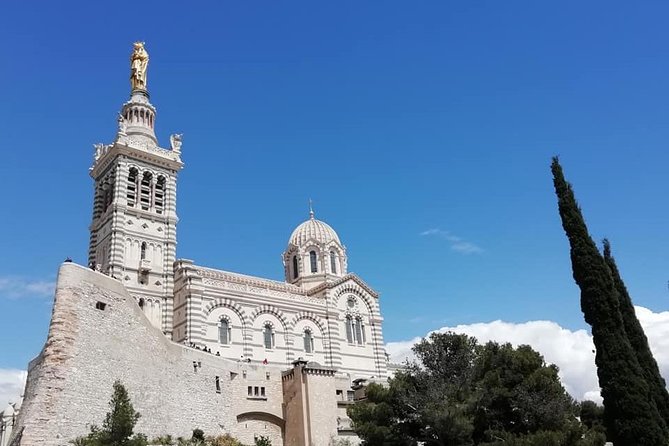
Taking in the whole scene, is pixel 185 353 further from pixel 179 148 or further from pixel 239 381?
pixel 179 148

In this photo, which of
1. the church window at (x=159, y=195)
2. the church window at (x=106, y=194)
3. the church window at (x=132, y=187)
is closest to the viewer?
the church window at (x=132, y=187)

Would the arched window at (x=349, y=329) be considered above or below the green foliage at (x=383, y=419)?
above

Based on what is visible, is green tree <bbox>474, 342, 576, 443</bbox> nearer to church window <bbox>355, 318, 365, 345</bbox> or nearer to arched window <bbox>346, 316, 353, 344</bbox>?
arched window <bbox>346, 316, 353, 344</bbox>

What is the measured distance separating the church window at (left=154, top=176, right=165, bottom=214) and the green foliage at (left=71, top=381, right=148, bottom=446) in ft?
82.4

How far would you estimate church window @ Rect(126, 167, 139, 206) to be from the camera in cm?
4469

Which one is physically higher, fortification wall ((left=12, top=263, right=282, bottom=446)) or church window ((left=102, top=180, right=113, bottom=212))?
church window ((left=102, top=180, right=113, bottom=212))

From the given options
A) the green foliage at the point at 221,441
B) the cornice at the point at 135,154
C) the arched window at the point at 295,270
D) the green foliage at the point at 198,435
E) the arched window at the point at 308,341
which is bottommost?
the green foliage at the point at 221,441

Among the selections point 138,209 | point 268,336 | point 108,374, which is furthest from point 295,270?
point 108,374

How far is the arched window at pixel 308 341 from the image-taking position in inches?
1857

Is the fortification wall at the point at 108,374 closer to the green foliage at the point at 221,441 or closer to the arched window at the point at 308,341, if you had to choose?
the green foliage at the point at 221,441

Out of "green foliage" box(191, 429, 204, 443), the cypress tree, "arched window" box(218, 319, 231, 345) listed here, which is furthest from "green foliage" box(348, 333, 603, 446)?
"arched window" box(218, 319, 231, 345)

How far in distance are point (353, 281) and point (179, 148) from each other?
17962mm

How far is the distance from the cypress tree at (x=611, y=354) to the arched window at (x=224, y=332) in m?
23.5

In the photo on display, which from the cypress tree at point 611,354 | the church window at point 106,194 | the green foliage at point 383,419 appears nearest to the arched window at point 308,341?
the green foliage at point 383,419
